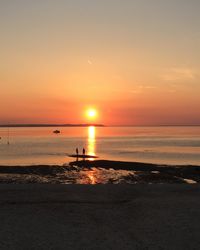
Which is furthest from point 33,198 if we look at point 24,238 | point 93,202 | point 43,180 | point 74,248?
point 43,180

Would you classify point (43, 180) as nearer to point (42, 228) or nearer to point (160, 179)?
point (160, 179)

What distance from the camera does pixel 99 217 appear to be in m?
13.8

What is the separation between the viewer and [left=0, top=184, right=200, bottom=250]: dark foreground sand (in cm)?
1093

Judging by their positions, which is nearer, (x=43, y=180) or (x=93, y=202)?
(x=93, y=202)

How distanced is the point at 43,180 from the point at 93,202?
1487cm

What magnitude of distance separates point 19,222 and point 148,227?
14.3 feet

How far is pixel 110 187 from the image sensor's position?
67.0ft

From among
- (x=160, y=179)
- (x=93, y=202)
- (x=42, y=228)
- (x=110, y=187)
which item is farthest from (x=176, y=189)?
(x=160, y=179)

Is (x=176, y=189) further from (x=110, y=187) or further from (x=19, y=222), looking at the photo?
(x=19, y=222)

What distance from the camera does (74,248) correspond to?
34.0 feet

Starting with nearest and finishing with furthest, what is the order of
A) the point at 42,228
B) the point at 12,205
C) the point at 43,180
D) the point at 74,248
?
the point at 74,248 < the point at 42,228 < the point at 12,205 < the point at 43,180

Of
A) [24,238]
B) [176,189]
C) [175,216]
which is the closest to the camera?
[24,238]

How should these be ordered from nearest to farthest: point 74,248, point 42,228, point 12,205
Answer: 1. point 74,248
2. point 42,228
3. point 12,205

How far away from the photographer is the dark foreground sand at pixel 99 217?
1093 cm
